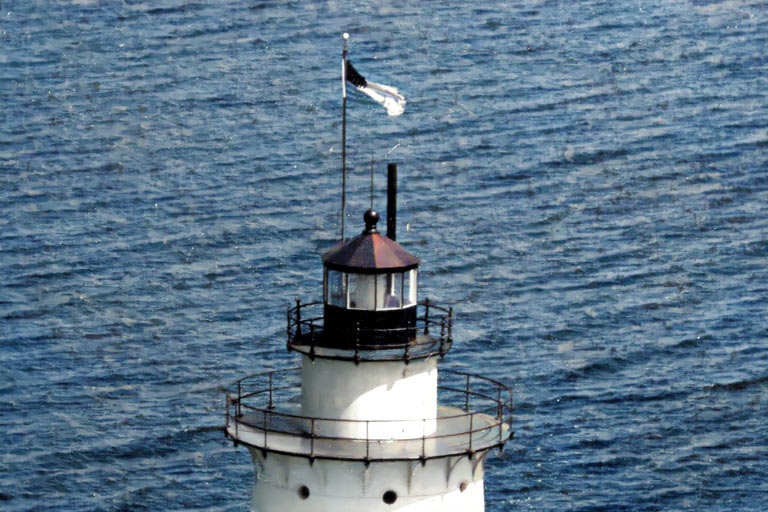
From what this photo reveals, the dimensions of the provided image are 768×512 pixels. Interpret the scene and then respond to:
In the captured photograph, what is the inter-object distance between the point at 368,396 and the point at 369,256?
2.31 m

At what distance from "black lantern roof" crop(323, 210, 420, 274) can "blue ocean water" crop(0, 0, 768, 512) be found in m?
30.8

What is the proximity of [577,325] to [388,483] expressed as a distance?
47.0m

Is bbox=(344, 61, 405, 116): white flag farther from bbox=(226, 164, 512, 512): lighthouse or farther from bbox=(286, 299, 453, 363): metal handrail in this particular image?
bbox=(286, 299, 453, 363): metal handrail

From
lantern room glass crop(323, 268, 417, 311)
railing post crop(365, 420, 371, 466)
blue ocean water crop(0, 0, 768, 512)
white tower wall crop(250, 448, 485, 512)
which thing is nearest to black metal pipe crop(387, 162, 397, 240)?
lantern room glass crop(323, 268, 417, 311)

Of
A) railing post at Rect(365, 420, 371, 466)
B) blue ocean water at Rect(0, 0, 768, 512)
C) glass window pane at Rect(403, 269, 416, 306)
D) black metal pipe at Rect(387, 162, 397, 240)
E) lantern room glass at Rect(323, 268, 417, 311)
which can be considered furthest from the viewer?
blue ocean water at Rect(0, 0, 768, 512)

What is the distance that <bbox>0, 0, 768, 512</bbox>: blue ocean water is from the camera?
6894 cm

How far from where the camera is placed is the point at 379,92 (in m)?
34.8

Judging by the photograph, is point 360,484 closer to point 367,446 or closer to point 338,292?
point 367,446

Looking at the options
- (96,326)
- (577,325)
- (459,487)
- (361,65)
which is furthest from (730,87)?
(459,487)

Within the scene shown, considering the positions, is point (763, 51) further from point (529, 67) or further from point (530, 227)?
point (530, 227)

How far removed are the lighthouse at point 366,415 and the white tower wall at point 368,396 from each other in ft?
0.05

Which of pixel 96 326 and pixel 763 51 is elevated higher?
pixel 763 51

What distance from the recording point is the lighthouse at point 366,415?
32.0m

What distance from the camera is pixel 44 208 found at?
304ft
